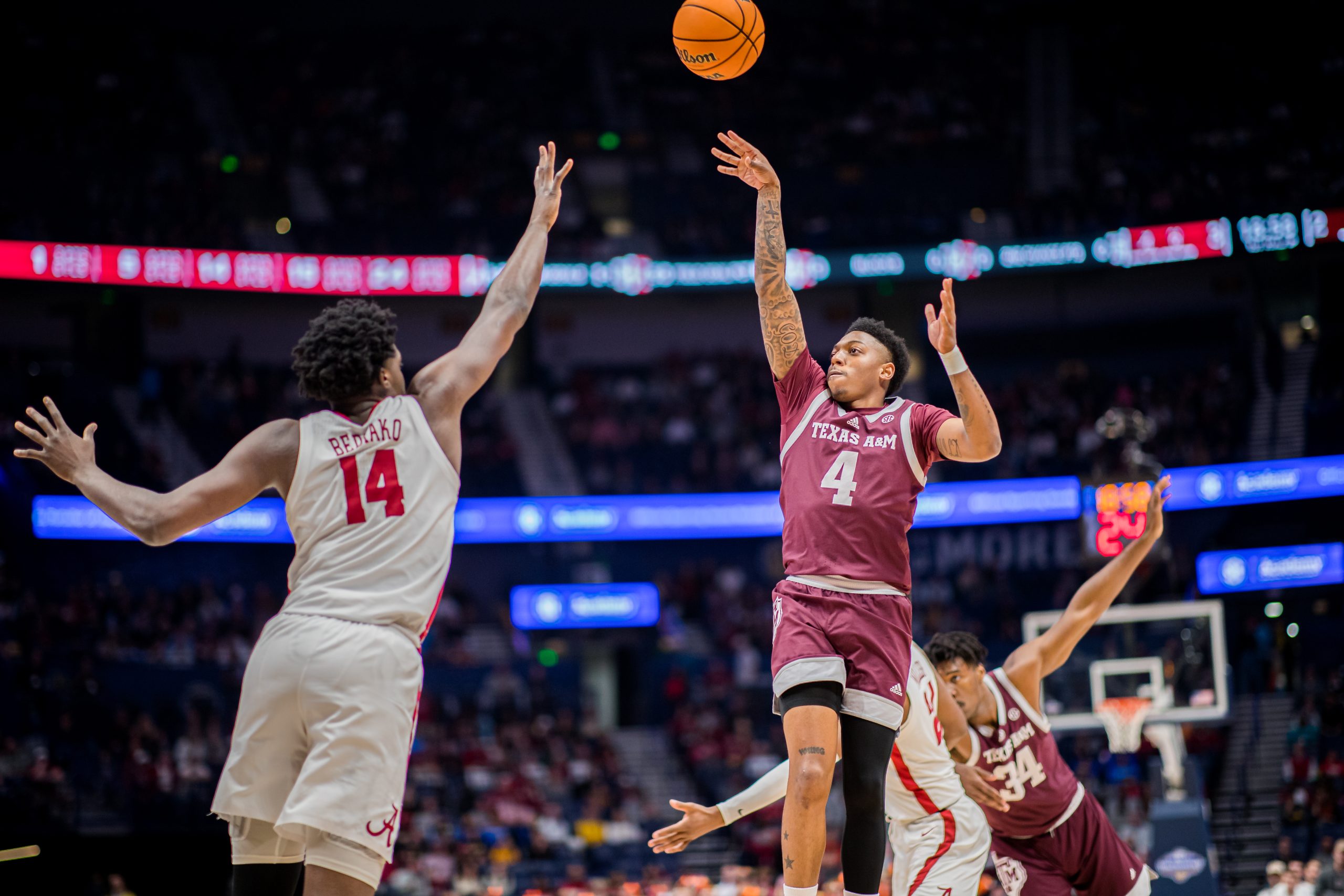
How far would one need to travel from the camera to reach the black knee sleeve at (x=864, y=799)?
4.64 metres

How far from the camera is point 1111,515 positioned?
1537cm

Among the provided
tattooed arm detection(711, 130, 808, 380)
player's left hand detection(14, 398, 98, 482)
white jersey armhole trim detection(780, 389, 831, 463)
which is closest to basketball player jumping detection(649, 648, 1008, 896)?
white jersey armhole trim detection(780, 389, 831, 463)

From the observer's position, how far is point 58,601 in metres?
21.7

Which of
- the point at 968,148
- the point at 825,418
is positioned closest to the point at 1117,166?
the point at 968,148

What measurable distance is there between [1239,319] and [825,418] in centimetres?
2412

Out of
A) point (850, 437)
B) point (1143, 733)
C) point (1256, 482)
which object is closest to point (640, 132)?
point (1256, 482)

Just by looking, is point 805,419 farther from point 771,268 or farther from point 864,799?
point 864,799

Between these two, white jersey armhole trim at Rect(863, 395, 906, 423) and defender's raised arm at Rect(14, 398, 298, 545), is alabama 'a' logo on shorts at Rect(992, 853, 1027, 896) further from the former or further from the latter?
defender's raised arm at Rect(14, 398, 298, 545)

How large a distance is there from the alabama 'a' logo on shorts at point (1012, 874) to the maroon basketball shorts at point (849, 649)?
206cm

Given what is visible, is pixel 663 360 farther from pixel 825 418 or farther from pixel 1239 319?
pixel 825 418

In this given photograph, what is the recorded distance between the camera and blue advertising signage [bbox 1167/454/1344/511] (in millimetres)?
22094

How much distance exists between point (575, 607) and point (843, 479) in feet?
64.0

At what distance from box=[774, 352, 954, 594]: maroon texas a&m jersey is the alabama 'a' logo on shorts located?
215 cm

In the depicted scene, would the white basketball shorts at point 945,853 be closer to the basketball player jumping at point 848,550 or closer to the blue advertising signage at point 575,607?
the basketball player jumping at point 848,550
